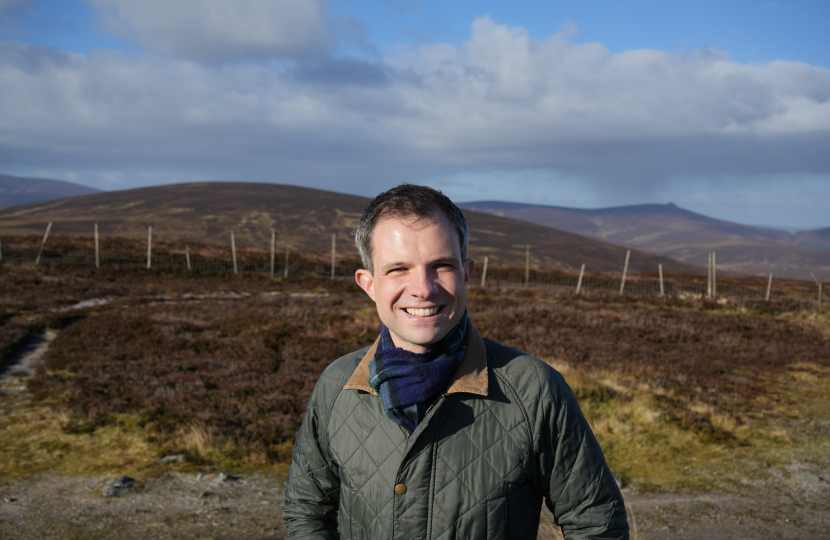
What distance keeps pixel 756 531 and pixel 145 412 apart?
7949 mm

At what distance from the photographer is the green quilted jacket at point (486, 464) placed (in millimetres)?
1660

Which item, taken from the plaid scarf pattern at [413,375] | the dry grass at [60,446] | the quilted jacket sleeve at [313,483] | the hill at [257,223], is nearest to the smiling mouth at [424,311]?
the plaid scarf pattern at [413,375]

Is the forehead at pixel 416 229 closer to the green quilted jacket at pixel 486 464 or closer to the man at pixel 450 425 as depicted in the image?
the man at pixel 450 425

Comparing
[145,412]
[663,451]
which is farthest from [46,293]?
[663,451]

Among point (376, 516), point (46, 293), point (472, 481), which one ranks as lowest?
point (46, 293)

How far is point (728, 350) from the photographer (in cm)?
1294

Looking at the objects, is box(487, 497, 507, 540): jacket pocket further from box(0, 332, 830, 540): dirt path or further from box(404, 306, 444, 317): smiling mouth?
box(0, 332, 830, 540): dirt path

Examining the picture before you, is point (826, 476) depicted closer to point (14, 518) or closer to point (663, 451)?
point (663, 451)

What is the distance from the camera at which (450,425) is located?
1.71m

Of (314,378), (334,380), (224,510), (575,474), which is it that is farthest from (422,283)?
(314,378)

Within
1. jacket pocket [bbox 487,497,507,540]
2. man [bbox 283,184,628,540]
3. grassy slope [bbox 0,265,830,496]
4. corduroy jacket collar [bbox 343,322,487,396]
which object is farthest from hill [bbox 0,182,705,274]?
jacket pocket [bbox 487,497,507,540]

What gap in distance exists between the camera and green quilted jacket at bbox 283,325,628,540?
1660 mm

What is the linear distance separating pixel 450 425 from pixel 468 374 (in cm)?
19

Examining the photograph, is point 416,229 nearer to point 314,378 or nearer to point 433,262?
point 433,262
